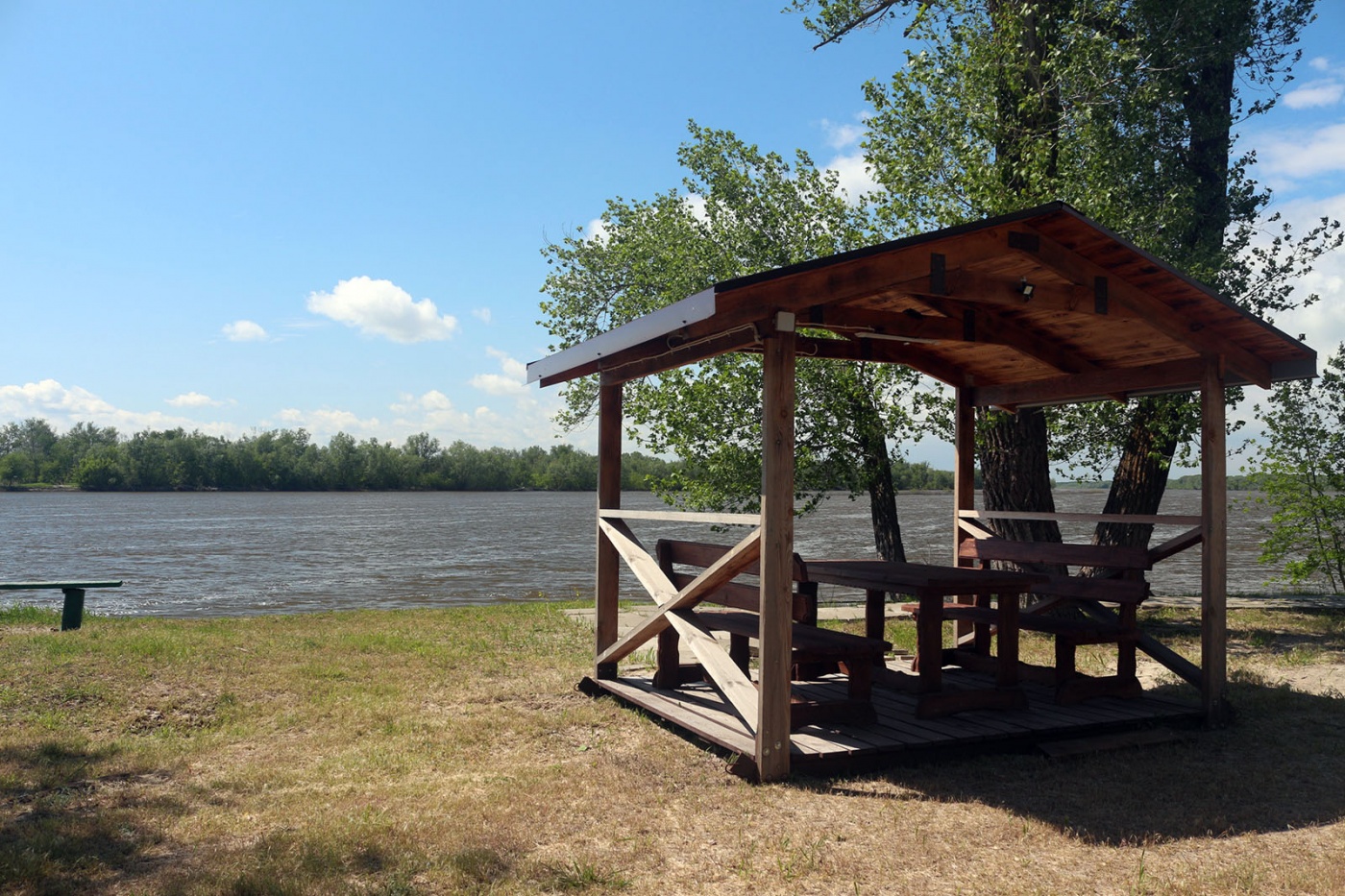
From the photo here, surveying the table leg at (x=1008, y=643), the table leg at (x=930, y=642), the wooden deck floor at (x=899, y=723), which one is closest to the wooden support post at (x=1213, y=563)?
the wooden deck floor at (x=899, y=723)

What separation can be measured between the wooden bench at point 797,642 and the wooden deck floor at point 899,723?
0.41ft

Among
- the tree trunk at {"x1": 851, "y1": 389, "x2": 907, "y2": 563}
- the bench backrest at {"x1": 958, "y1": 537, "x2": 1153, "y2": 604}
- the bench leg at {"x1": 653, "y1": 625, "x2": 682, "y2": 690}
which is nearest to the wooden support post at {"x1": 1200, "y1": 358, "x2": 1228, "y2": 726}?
the bench backrest at {"x1": 958, "y1": 537, "x2": 1153, "y2": 604}

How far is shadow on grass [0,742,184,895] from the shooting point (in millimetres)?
4031

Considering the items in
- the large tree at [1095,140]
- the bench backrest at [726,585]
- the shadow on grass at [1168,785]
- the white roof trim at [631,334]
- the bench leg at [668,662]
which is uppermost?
the large tree at [1095,140]

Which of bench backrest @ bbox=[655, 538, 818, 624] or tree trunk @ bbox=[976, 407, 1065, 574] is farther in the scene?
tree trunk @ bbox=[976, 407, 1065, 574]

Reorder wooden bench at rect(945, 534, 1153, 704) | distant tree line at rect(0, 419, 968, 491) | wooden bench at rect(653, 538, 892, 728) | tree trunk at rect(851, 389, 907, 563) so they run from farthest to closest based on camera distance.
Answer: distant tree line at rect(0, 419, 968, 491) < tree trunk at rect(851, 389, 907, 563) < wooden bench at rect(945, 534, 1153, 704) < wooden bench at rect(653, 538, 892, 728)

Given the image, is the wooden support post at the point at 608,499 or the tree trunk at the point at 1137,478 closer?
the wooden support post at the point at 608,499

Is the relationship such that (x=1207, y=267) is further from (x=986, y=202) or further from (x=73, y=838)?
(x=73, y=838)

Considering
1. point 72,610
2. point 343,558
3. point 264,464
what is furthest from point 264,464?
point 72,610

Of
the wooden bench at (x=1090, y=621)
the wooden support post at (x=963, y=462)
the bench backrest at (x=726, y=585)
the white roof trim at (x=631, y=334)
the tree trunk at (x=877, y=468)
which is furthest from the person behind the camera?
the tree trunk at (x=877, y=468)

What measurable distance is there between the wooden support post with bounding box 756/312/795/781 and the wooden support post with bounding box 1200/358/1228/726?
3.23 meters

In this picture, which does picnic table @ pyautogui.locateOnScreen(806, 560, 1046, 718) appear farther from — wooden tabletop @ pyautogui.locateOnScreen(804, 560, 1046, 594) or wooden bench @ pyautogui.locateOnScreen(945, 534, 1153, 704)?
wooden bench @ pyautogui.locateOnScreen(945, 534, 1153, 704)

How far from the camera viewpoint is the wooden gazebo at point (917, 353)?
551 centimetres

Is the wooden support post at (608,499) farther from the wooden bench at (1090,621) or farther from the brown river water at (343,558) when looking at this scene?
the brown river water at (343,558)
